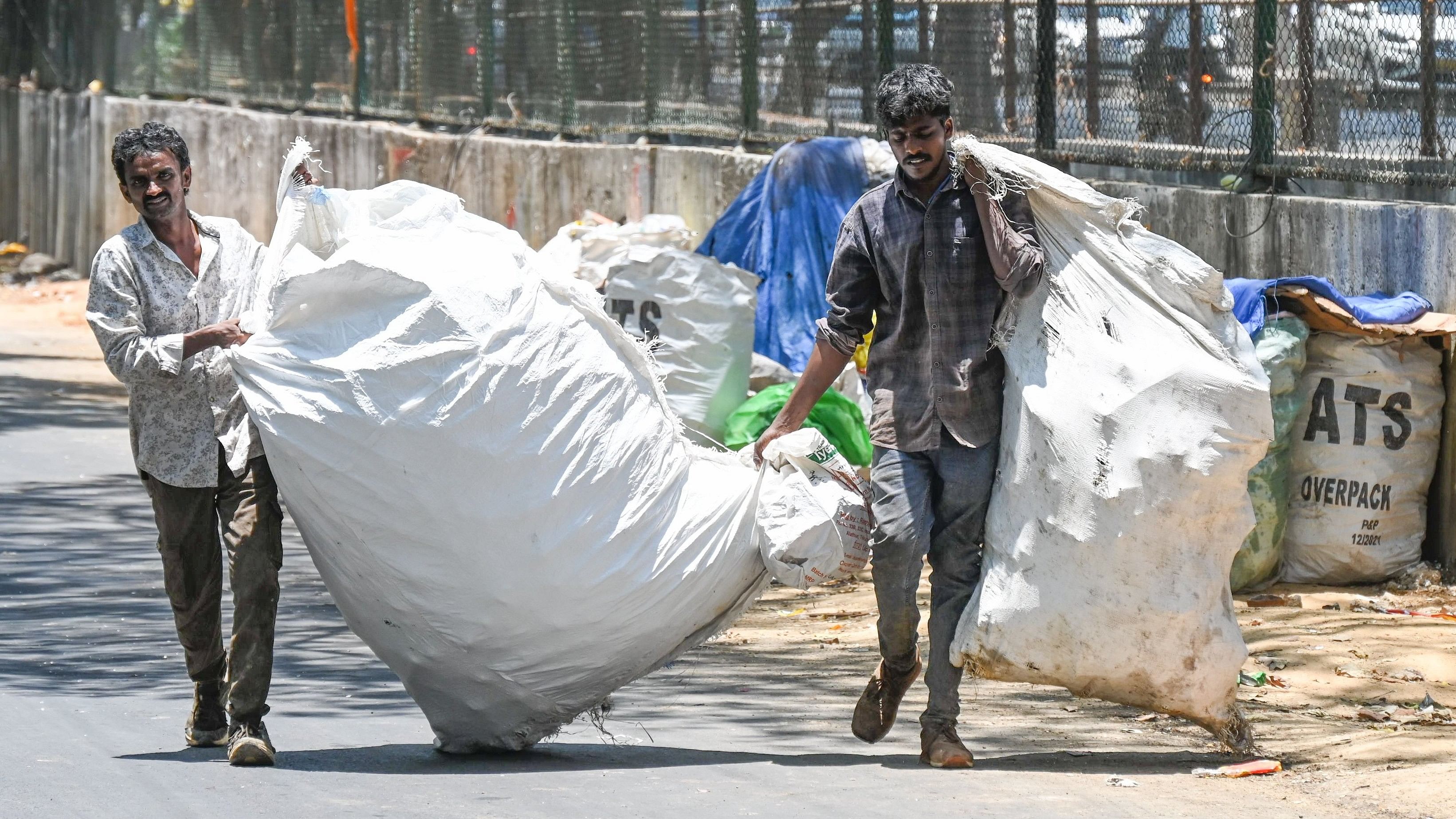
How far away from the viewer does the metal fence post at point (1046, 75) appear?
358 inches

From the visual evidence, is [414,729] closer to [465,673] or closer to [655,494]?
[465,673]

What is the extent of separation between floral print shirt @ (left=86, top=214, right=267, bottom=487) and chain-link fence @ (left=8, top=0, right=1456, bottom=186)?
14.7 feet

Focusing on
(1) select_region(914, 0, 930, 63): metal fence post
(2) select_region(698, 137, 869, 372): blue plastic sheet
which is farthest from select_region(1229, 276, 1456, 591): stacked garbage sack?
(1) select_region(914, 0, 930, 63): metal fence post

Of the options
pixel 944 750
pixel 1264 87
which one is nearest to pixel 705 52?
pixel 1264 87

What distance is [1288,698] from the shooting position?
17.8ft

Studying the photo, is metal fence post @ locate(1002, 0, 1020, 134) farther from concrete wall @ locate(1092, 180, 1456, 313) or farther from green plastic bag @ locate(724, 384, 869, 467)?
green plastic bag @ locate(724, 384, 869, 467)

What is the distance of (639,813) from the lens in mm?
4051

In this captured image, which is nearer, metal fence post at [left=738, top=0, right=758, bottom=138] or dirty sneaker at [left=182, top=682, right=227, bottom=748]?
dirty sneaker at [left=182, top=682, right=227, bottom=748]

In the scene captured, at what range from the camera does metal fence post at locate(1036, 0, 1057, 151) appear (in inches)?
358

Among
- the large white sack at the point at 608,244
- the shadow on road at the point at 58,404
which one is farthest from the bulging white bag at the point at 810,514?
the shadow on road at the point at 58,404

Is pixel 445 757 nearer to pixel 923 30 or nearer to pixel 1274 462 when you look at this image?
pixel 1274 462

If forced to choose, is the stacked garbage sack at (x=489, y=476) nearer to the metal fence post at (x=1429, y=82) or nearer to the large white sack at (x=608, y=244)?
the metal fence post at (x=1429, y=82)

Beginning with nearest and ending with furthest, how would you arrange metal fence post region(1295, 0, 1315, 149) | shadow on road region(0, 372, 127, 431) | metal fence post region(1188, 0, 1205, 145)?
metal fence post region(1295, 0, 1315, 149), metal fence post region(1188, 0, 1205, 145), shadow on road region(0, 372, 127, 431)

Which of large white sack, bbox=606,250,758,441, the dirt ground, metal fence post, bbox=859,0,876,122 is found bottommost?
the dirt ground
